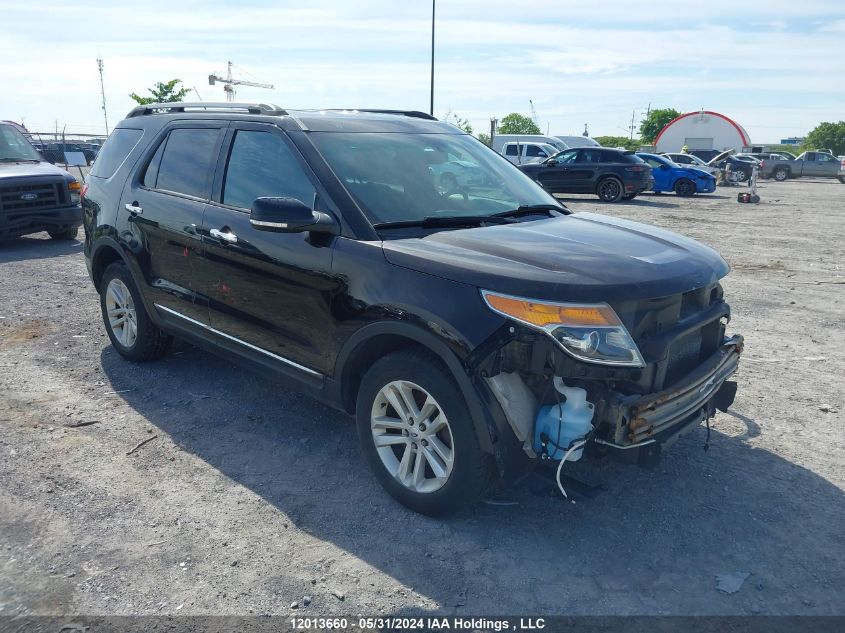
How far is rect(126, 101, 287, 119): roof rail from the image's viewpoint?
4.38 m

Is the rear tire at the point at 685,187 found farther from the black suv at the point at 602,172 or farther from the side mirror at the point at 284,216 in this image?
the side mirror at the point at 284,216

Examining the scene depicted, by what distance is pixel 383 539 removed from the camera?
3291mm

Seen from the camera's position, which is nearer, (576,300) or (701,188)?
(576,300)

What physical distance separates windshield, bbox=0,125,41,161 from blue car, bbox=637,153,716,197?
18.9 m

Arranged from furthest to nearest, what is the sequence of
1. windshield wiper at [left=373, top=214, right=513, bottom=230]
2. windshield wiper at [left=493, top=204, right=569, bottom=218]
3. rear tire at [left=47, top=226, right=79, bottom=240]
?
rear tire at [left=47, top=226, right=79, bottom=240], windshield wiper at [left=493, top=204, right=569, bottom=218], windshield wiper at [left=373, top=214, right=513, bottom=230]

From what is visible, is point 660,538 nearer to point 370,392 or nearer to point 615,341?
point 615,341

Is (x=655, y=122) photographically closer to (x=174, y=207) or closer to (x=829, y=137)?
(x=829, y=137)

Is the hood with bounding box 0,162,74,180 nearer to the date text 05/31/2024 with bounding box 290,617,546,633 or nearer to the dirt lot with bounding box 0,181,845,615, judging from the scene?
the dirt lot with bounding box 0,181,845,615

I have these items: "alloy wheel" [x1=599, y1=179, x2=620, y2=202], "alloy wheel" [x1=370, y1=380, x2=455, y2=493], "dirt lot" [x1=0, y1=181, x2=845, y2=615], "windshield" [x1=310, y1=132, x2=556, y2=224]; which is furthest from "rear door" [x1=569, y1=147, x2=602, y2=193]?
"alloy wheel" [x1=370, y1=380, x2=455, y2=493]

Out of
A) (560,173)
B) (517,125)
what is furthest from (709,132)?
(560,173)

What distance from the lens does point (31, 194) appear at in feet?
36.0

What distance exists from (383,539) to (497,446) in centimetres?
73

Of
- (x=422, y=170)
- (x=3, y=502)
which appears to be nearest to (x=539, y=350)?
(x=422, y=170)

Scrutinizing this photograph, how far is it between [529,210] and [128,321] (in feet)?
10.7
